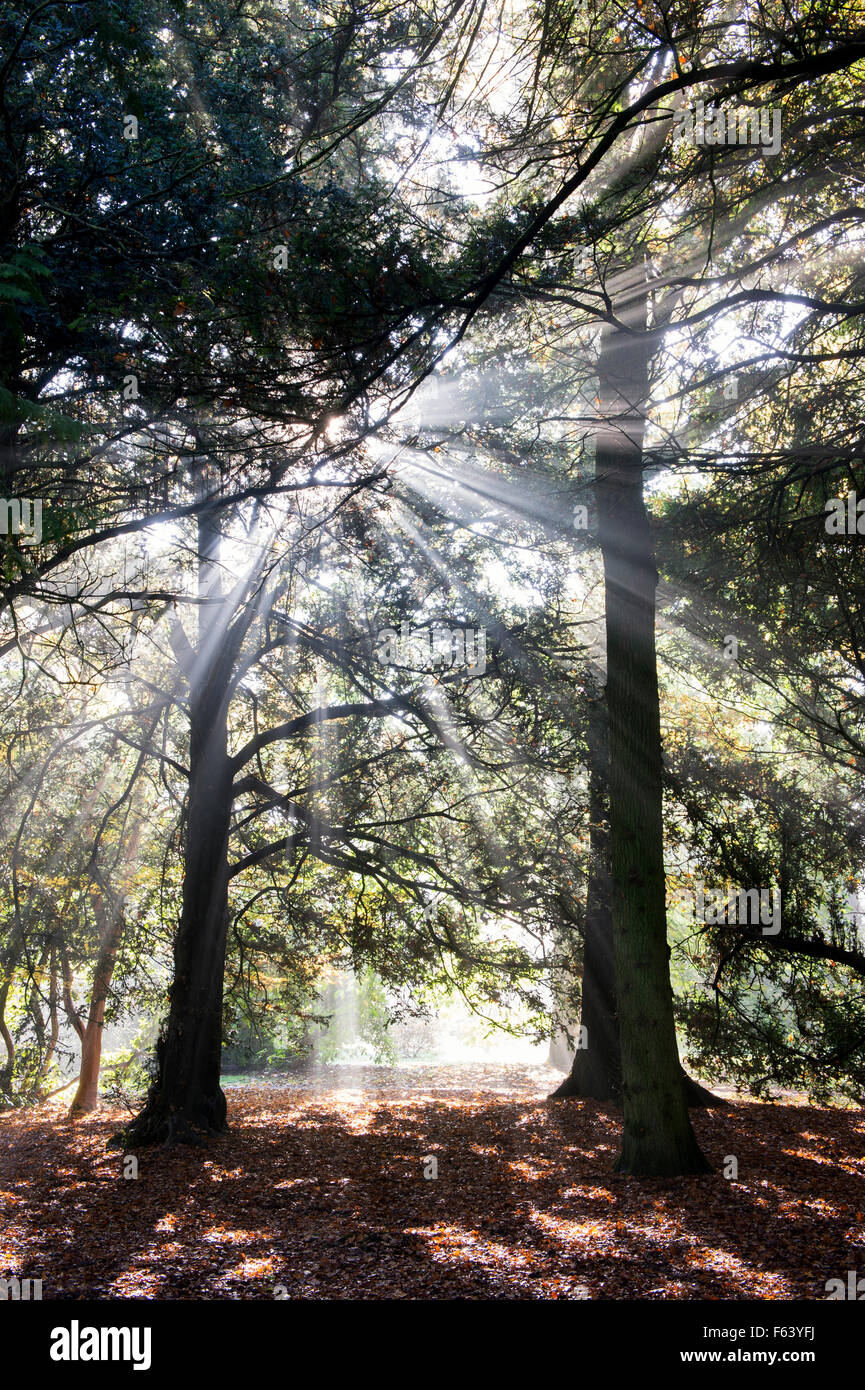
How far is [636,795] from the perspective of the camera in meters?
7.10

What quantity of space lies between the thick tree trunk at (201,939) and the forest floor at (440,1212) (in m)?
0.43

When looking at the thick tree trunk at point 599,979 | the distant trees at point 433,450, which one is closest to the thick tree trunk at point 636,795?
the distant trees at point 433,450

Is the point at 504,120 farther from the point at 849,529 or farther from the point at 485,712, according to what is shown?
the point at 485,712

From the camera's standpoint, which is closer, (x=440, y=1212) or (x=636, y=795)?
(x=440, y=1212)

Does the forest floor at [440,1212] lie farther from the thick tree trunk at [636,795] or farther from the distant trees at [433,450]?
the distant trees at [433,450]

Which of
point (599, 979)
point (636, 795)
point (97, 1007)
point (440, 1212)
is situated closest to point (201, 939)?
point (97, 1007)

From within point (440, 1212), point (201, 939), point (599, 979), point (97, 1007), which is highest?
point (201, 939)

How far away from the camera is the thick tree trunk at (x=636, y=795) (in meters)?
6.63

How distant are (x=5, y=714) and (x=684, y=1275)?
9.18 metres

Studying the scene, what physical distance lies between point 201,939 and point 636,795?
5.46m

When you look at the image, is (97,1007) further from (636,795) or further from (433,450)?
(433,450)

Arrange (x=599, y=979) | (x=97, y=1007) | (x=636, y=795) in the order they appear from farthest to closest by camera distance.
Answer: (x=97, y=1007) → (x=599, y=979) → (x=636, y=795)
